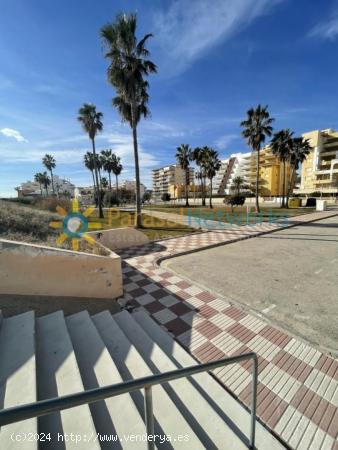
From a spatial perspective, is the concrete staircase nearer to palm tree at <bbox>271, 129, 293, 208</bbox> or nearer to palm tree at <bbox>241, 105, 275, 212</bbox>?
palm tree at <bbox>241, 105, 275, 212</bbox>

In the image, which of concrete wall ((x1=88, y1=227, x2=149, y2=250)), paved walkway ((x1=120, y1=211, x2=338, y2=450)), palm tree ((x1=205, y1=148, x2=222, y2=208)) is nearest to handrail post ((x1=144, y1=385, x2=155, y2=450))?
paved walkway ((x1=120, y1=211, x2=338, y2=450))

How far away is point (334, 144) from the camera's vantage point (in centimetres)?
6016

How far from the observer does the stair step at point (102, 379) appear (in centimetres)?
194

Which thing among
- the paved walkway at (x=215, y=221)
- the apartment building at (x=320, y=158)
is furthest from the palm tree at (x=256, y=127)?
the apartment building at (x=320, y=158)

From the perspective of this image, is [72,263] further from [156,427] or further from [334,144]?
[334,144]

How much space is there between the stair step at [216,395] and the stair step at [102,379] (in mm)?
918

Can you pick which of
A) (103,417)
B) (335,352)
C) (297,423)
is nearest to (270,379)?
(297,423)

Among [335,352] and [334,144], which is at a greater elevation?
[334,144]

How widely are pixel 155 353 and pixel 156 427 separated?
1042mm

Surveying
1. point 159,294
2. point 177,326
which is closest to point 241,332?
point 177,326

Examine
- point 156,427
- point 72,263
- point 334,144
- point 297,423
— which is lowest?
point 297,423

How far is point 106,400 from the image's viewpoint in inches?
90.4

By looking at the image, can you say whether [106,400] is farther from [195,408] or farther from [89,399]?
[89,399]

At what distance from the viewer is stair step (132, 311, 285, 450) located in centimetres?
209
